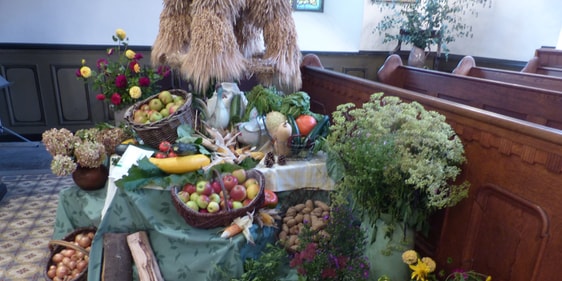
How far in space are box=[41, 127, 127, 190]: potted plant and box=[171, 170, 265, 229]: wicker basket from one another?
580 mm

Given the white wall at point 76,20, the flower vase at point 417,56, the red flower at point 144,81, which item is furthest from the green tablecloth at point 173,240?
the flower vase at point 417,56

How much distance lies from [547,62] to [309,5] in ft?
7.67

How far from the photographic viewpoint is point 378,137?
1.17m

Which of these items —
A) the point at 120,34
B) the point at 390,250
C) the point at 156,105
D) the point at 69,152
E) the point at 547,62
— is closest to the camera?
the point at 390,250

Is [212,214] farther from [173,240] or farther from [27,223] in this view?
[27,223]

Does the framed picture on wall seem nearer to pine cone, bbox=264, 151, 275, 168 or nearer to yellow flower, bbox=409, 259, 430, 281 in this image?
pine cone, bbox=264, 151, 275, 168

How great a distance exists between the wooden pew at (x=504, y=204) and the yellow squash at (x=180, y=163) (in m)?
1.03

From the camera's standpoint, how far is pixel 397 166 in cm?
113

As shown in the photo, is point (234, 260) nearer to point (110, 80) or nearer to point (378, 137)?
point (378, 137)

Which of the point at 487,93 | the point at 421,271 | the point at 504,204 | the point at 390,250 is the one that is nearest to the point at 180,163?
the point at 390,250

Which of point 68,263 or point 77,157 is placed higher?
point 77,157

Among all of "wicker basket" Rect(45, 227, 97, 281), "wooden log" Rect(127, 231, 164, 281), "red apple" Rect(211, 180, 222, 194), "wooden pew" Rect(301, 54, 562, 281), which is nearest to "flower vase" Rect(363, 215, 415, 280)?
"wooden pew" Rect(301, 54, 562, 281)

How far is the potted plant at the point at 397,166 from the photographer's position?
1091mm

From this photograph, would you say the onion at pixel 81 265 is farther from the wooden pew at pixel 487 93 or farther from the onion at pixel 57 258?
the wooden pew at pixel 487 93
